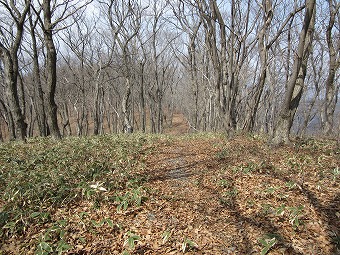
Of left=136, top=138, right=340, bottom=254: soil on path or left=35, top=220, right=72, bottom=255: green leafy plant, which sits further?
left=136, top=138, right=340, bottom=254: soil on path

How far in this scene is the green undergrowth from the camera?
3.75 meters

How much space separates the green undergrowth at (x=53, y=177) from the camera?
375cm

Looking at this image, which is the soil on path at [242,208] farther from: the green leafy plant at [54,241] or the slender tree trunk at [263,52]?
the slender tree trunk at [263,52]

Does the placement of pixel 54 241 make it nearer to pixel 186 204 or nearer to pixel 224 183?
pixel 186 204

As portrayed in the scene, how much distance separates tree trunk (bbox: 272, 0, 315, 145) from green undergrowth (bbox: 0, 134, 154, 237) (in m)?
4.70

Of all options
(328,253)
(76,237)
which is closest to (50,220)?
(76,237)

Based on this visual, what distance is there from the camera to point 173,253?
3217mm

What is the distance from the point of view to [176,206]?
4387 mm

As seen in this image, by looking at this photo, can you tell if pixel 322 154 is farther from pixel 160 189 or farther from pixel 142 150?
pixel 142 150

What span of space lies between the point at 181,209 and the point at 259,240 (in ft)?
5.09

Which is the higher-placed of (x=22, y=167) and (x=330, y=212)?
(x=22, y=167)

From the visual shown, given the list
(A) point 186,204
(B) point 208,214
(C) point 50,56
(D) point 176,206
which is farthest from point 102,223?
(C) point 50,56

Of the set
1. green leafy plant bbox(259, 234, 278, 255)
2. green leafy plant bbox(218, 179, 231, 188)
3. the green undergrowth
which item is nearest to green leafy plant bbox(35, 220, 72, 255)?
the green undergrowth

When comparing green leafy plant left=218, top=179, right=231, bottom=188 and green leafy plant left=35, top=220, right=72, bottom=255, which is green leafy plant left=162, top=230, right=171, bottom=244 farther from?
green leafy plant left=218, top=179, right=231, bottom=188
